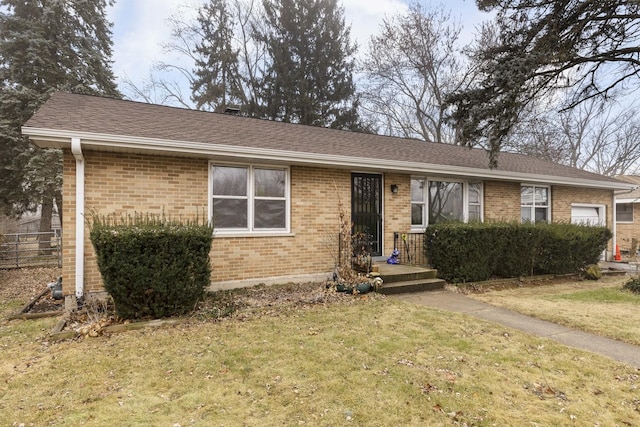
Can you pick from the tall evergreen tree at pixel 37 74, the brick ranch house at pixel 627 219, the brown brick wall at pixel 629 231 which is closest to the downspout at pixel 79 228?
the tall evergreen tree at pixel 37 74

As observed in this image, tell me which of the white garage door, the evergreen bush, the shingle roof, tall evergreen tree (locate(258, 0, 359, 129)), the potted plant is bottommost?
the evergreen bush

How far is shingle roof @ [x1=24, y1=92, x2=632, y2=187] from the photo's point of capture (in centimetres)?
616

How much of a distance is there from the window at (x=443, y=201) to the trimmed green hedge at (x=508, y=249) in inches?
55.4

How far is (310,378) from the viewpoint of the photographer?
11.4 ft

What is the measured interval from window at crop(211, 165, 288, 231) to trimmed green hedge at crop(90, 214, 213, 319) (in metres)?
1.73

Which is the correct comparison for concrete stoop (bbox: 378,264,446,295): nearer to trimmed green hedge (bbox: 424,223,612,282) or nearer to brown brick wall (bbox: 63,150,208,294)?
trimmed green hedge (bbox: 424,223,612,282)

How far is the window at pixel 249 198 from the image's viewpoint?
7.18m

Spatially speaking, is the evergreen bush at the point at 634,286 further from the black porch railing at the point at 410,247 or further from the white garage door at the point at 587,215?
the white garage door at the point at 587,215

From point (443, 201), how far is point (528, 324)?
17.4 ft

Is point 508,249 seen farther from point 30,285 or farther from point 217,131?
point 30,285

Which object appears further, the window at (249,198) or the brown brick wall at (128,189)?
the window at (249,198)

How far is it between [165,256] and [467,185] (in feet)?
28.4

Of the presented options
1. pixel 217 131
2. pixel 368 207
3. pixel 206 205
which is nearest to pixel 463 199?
pixel 368 207

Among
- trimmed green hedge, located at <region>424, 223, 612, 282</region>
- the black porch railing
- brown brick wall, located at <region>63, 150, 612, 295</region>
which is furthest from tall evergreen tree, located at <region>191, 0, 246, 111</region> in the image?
trimmed green hedge, located at <region>424, 223, 612, 282</region>
